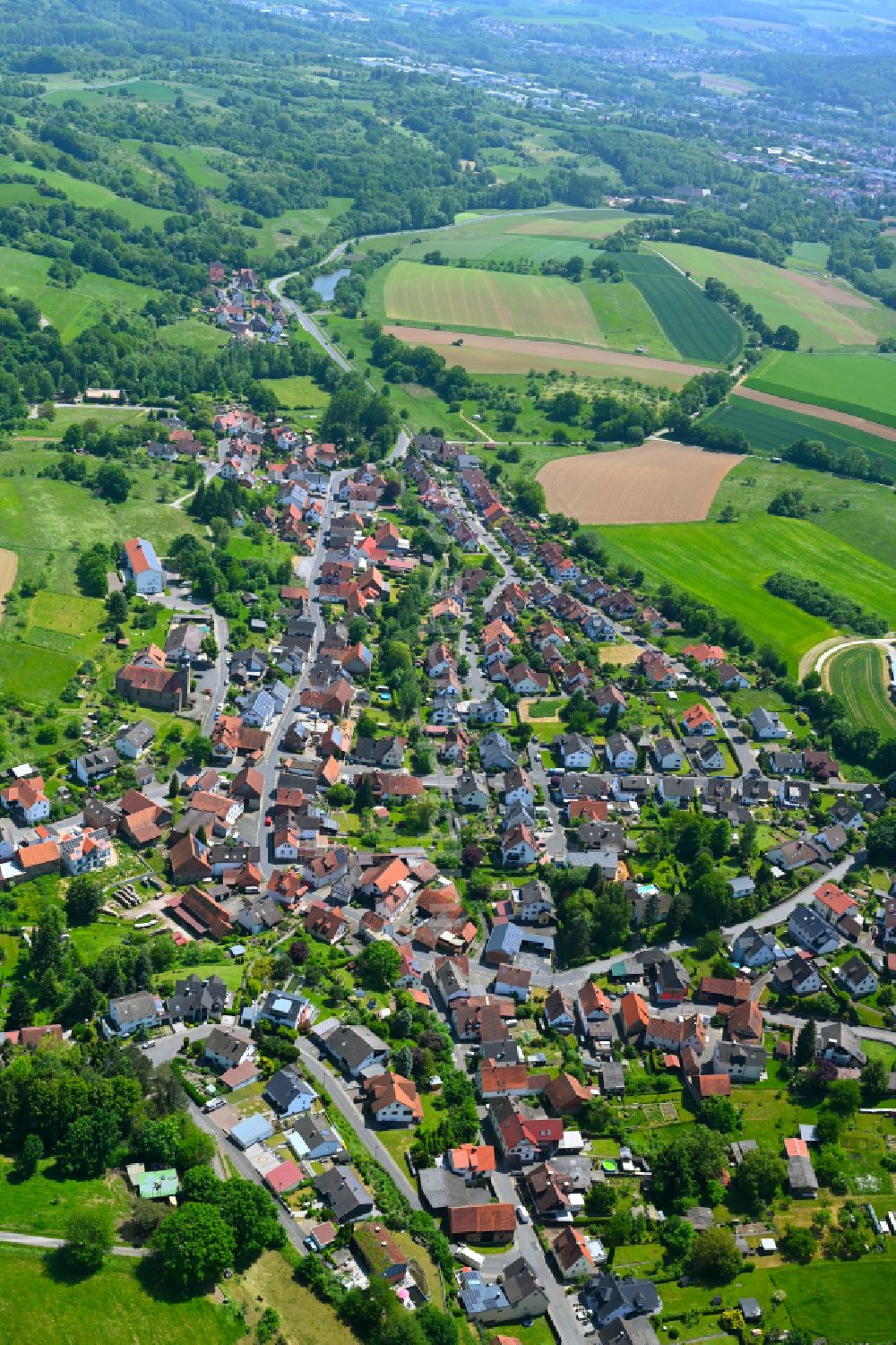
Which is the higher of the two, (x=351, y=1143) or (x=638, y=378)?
(x=638, y=378)

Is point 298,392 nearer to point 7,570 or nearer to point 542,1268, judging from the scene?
point 7,570

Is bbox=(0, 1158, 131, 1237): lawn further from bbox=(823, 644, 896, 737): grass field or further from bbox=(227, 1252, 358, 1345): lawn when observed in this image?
bbox=(823, 644, 896, 737): grass field

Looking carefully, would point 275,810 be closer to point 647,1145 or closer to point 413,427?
point 647,1145

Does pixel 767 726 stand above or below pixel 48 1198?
above

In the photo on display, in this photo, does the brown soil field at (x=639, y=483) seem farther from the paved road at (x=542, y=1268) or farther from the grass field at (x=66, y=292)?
the paved road at (x=542, y=1268)

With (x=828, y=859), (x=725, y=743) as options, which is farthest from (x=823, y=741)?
(x=828, y=859)

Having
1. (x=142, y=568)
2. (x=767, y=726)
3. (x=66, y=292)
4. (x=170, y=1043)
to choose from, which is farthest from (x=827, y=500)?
(x=170, y=1043)
